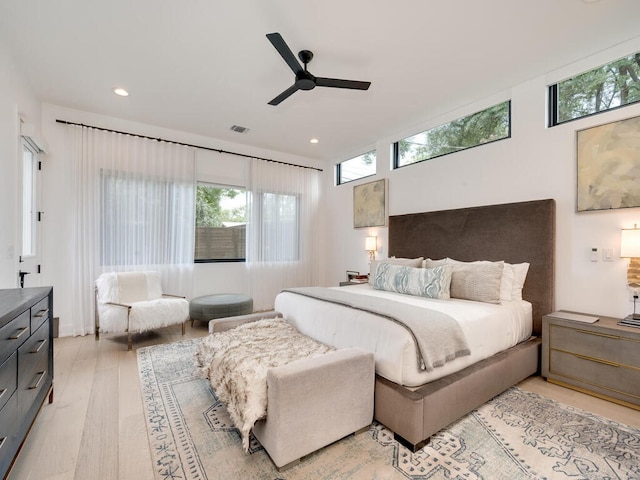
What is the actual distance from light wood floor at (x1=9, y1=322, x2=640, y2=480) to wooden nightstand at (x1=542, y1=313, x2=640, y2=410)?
95 mm

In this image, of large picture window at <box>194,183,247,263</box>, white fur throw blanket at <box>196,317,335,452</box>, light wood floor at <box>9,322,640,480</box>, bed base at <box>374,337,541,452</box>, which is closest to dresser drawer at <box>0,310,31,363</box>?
light wood floor at <box>9,322,640,480</box>

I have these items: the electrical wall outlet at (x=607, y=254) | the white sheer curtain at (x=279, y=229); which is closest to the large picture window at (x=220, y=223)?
the white sheer curtain at (x=279, y=229)

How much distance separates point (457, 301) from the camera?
2852mm

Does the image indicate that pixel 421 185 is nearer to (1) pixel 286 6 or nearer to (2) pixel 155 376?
(1) pixel 286 6

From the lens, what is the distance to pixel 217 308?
12.9ft

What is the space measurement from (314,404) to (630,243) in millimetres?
2736

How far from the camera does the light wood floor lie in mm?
1616

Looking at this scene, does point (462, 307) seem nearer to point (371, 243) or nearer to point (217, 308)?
point (371, 243)

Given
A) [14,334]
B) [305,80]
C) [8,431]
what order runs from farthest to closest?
1. [305,80]
2. [14,334]
3. [8,431]

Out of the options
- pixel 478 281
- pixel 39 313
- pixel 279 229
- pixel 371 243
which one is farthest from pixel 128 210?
pixel 478 281

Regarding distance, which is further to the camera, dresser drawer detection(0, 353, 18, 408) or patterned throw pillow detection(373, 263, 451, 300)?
patterned throw pillow detection(373, 263, 451, 300)

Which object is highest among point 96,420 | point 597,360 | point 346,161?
point 346,161

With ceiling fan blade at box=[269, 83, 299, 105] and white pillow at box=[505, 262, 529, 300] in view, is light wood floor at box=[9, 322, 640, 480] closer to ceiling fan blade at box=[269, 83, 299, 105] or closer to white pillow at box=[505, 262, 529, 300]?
white pillow at box=[505, 262, 529, 300]

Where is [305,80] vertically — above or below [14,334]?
above
